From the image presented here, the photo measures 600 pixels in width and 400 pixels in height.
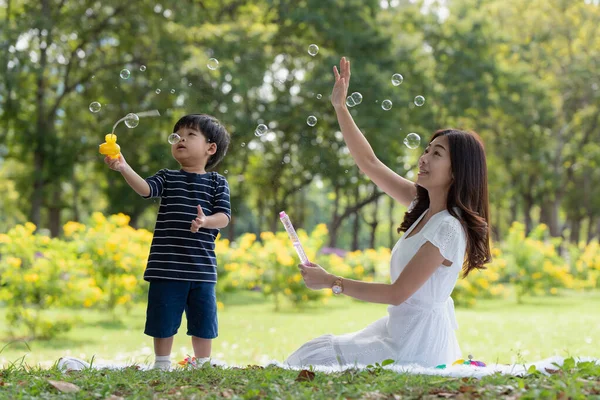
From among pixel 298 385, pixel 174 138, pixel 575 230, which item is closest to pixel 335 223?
pixel 575 230

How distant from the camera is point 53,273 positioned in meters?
6.96

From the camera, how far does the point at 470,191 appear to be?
2.99m

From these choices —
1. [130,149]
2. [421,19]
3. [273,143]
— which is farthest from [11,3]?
[421,19]

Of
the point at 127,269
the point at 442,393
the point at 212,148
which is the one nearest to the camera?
the point at 442,393

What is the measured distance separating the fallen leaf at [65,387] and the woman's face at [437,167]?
1523 mm

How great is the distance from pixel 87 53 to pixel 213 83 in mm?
6617

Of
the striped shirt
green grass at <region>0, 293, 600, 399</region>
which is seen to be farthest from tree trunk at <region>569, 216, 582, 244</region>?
the striped shirt

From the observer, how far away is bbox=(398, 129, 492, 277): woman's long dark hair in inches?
117

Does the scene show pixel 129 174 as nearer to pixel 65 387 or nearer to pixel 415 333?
pixel 65 387

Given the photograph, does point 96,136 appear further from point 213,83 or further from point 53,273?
point 53,273

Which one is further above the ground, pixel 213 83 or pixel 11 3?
pixel 11 3

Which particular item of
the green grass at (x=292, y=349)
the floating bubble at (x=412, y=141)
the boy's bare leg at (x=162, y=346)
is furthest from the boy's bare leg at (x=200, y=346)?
the floating bubble at (x=412, y=141)

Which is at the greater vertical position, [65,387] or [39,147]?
[39,147]

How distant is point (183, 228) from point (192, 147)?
388 mm
